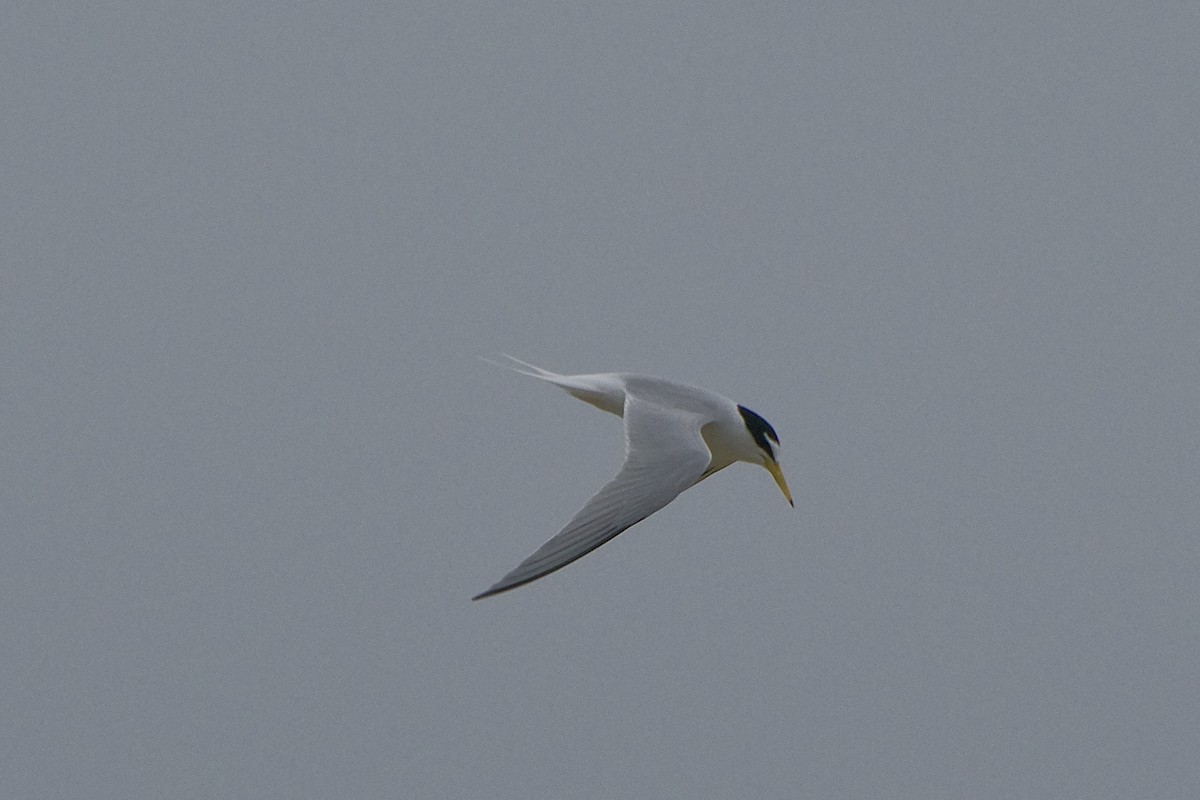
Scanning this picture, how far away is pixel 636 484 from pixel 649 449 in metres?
0.33

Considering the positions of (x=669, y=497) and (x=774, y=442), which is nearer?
(x=669, y=497)

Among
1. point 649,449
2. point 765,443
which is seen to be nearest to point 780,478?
point 765,443

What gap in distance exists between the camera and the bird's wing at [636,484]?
15.3 feet

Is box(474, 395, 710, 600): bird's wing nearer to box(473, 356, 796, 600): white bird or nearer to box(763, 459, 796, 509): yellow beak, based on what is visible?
box(473, 356, 796, 600): white bird

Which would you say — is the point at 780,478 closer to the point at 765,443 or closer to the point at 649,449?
the point at 765,443

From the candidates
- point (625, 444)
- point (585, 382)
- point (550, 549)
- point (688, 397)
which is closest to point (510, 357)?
point (585, 382)

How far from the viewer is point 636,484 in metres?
5.31

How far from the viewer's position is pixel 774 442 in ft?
22.0

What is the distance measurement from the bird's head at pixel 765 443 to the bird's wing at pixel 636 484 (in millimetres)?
406

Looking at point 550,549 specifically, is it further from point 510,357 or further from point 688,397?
point 510,357

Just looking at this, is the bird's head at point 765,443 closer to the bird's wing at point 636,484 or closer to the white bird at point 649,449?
the white bird at point 649,449

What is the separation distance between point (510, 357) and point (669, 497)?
7.00 feet

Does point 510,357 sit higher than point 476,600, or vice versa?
point 510,357

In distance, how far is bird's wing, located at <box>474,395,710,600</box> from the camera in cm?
466
